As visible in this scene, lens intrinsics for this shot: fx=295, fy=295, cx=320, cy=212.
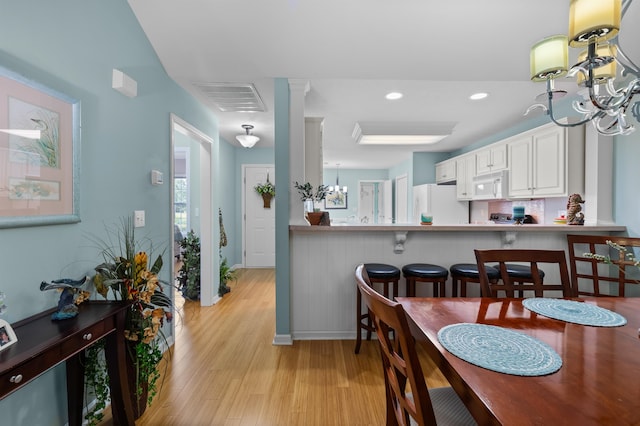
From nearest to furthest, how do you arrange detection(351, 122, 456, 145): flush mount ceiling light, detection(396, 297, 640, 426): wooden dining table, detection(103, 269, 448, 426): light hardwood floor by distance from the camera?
1. detection(396, 297, 640, 426): wooden dining table
2. detection(103, 269, 448, 426): light hardwood floor
3. detection(351, 122, 456, 145): flush mount ceiling light

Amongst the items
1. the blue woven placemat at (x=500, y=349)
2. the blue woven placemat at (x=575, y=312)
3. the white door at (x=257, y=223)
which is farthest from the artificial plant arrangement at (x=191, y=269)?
the blue woven placemat at (x=575, y=312)

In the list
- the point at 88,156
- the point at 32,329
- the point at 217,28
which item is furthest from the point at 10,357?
the point at 217,28

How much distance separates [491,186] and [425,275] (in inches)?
93.1

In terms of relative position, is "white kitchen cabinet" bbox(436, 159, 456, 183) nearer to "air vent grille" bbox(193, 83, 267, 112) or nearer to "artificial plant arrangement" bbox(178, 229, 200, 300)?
"air vent grille" bbox(193, 83, 267, 112)

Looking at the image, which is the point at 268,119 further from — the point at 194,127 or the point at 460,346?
the point at 460,346

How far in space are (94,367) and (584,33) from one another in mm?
2691

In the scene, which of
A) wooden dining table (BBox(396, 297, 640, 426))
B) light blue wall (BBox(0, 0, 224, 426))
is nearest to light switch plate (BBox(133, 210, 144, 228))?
light blue wall (BBox(0, 0, 224, 426))

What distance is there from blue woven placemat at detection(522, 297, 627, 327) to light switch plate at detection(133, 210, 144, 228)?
98.4 inches

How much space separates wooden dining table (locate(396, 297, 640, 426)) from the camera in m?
0.67

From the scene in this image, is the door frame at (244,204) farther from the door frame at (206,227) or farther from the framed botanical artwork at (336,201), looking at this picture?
the framed botanical artwork at (336,201)

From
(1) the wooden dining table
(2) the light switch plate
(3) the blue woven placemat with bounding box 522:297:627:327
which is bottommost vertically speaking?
(1) the wooden dining table

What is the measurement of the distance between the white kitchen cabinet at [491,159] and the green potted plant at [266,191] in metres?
3.48

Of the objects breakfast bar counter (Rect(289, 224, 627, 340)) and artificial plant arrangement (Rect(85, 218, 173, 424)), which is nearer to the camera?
artificial plant arrangement (Rect(85, 218, 173, 424))

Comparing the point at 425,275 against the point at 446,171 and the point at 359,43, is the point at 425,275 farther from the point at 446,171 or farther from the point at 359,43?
the point at 446,171
